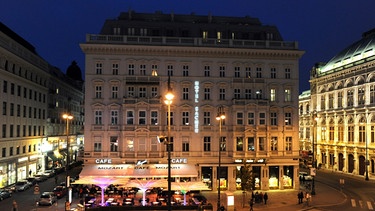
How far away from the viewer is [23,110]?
197ft

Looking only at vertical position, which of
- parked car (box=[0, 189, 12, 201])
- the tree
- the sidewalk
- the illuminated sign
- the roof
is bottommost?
the sidewalk

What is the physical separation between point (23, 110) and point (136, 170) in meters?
24.1

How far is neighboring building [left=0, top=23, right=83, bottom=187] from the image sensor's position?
52406 mm

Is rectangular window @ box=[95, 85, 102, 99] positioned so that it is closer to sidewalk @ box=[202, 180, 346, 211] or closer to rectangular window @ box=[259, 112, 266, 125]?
sidewalk @ box=[202, 180, 346, 211]

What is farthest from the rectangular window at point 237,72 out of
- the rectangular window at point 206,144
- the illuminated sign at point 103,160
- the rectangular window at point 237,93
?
the illuminated sign at point 103,160

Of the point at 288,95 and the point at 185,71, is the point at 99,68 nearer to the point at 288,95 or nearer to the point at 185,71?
the point at 185,71

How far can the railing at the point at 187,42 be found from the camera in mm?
50875

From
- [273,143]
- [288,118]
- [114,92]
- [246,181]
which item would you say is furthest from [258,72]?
[114,92]

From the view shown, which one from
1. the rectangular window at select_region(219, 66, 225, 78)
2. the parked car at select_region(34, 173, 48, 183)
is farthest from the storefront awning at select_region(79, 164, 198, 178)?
the parked car at select_region(34, 173, 48, 183)

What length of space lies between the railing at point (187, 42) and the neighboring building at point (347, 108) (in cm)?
1306

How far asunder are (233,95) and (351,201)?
19239mm

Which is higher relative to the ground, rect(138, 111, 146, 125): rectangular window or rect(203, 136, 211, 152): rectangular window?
→ rect(138, 111, 146, 125): rectangular window

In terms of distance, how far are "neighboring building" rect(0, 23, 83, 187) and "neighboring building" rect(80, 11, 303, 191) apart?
38.6ft

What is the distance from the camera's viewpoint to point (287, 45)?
178 ft
